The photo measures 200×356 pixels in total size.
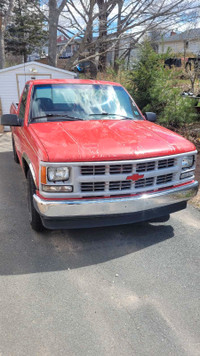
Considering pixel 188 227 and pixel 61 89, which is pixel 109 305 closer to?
pixel 188 227

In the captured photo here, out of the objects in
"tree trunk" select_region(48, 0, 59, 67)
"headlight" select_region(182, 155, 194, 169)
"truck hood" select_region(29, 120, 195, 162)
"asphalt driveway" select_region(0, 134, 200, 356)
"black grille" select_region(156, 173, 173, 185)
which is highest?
"tree trunk" select_region(48, 0, 59, 67)

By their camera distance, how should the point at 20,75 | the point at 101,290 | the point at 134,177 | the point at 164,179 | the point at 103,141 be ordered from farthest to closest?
the point at 20,75 < the point at 164,179 < the point at 103,141 < the point at 134,177 < the point at 101,290

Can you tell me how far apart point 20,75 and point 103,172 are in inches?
362

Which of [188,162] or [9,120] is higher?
[9,120]

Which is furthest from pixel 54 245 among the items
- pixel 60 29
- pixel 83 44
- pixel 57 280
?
pixel 60 29

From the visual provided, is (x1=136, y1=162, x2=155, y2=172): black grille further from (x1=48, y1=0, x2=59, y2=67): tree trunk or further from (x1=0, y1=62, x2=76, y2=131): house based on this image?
(x1=48, y1=0, x2=59, y2=67): tree trunk

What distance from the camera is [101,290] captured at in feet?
8.33

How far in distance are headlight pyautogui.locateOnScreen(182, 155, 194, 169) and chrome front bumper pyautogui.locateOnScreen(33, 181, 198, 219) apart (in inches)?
17.6

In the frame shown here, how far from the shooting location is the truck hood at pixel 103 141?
2.64 m

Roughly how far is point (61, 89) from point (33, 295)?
3000mm

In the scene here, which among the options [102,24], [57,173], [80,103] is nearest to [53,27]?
[102,24]

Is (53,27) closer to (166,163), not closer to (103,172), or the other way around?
(166,163)

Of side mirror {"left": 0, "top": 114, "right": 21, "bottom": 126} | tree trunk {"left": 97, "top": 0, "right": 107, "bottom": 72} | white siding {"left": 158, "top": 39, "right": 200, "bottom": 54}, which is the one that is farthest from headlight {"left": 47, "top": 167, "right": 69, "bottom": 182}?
tree trunk {"left": 97, "top": 0, "right": 107, "bottom": 72}

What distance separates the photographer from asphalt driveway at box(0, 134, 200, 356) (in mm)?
2016
